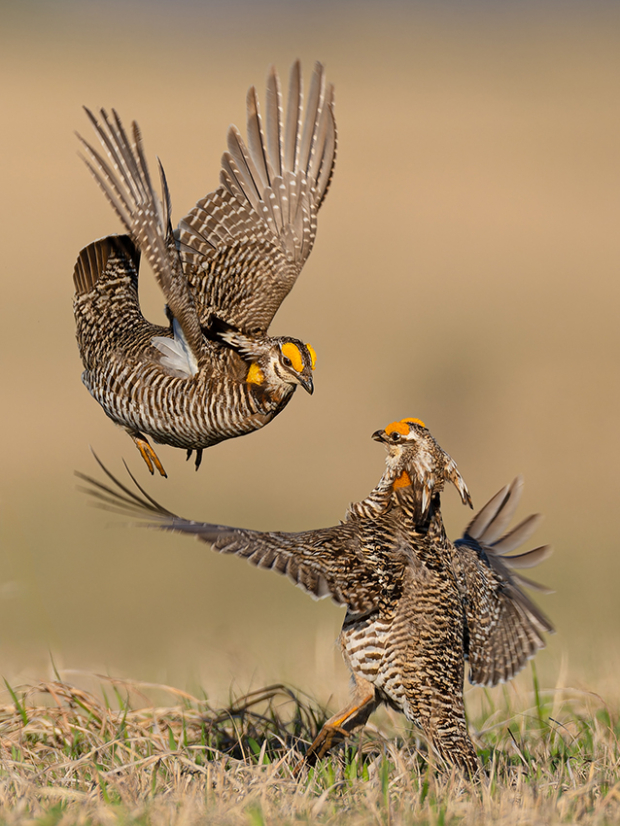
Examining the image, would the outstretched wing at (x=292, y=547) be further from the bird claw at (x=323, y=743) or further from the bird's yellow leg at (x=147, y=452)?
the bird's yellow leg at (x=147, y=452)

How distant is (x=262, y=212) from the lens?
5.27 meters

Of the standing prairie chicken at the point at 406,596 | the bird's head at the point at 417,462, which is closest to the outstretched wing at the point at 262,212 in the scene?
the bird's head at the point at 417,462

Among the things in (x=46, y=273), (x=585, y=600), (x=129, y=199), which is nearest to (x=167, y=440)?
(x=129, y=199)

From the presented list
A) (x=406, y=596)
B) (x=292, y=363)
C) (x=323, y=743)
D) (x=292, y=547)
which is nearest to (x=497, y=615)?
(x=406, y=596)

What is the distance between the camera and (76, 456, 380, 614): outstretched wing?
11.3 ft

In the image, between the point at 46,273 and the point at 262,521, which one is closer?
the point at 262,521

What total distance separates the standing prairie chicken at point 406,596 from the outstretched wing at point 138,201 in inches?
32.3

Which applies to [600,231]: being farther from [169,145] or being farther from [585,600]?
[585,600]

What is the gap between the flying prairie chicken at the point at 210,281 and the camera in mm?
3931

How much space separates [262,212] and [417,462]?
172cm

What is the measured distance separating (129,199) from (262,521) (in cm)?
688

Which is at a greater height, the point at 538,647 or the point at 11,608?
the point at 538,647

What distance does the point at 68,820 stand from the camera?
275 cm

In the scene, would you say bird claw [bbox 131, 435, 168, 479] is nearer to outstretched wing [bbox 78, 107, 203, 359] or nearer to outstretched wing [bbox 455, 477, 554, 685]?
outstretched wing [bbox 78, 107, 203, 359]
